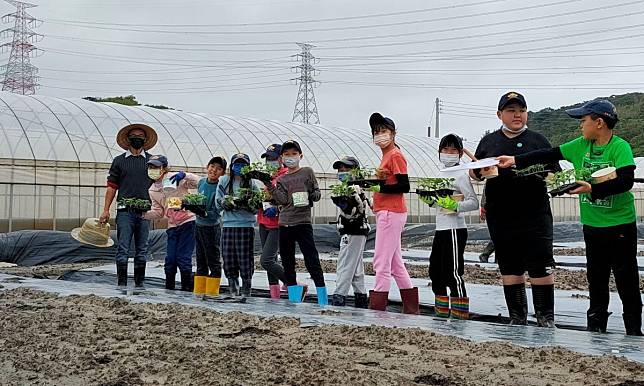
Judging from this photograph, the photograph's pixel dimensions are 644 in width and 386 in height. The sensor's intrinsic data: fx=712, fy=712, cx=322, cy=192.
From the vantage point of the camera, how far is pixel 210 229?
20.9 ft

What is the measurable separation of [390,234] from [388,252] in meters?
0.12

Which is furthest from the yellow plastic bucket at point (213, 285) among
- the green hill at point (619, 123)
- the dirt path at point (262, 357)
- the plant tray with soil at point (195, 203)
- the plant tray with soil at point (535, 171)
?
the green hill at point (619, 123)

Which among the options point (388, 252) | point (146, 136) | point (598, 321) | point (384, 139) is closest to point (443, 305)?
point (388, 252)

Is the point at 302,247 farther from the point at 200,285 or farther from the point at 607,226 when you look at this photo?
the point at 607,226

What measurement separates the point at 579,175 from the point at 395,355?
147cm

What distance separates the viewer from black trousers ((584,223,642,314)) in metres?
3.72

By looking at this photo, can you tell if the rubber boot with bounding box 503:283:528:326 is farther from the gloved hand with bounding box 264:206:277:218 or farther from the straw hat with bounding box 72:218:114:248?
the straw hat with bounding box 72:218:114:248

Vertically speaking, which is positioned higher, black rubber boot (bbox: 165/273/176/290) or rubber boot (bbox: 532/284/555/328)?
rubber boot (bbox: 532/284/555/328)

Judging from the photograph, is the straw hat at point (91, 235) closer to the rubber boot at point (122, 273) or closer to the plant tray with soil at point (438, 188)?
the rubber boot at point (122, 273)

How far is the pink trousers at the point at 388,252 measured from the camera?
4.83m

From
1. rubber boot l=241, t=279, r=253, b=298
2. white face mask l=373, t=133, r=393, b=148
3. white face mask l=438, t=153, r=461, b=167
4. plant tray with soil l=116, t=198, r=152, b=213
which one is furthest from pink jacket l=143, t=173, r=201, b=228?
white face mask l=438, t=153, r=461, b=167

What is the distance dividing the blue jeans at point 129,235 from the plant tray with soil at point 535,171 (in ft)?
13.1

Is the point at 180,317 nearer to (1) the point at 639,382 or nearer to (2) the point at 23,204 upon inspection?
(1) the point at 639,382

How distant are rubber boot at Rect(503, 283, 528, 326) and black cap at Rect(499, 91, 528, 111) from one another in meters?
1.08
